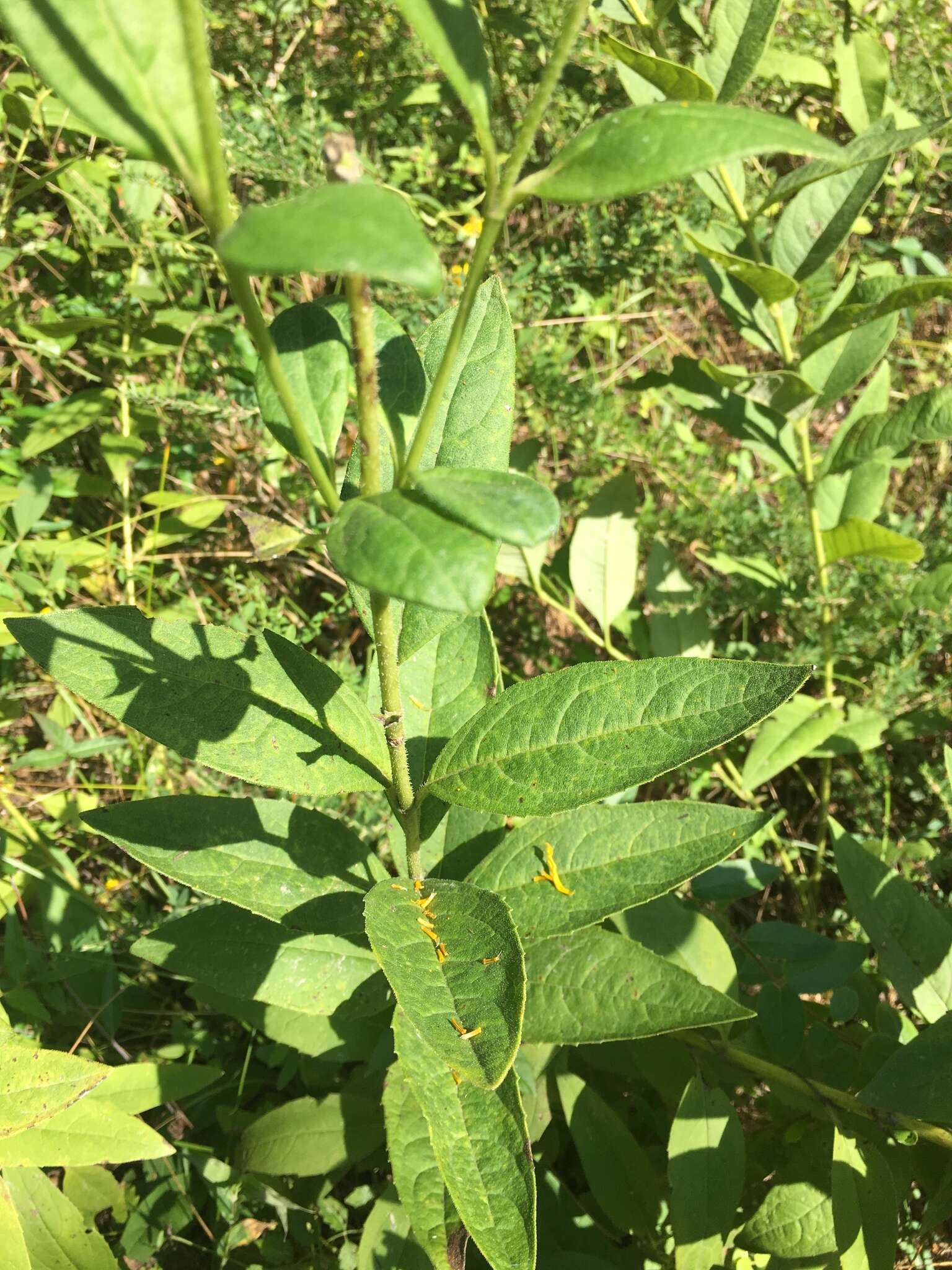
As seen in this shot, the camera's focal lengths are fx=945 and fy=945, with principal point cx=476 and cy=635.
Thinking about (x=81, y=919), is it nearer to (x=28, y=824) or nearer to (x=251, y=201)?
(x=28, y=824)

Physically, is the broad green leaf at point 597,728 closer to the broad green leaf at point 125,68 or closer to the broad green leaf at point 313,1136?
the broad green leaf at point 125,68

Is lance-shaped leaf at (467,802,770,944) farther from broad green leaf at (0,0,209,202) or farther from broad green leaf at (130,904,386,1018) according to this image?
broad green leaf at (0,0,209,202)

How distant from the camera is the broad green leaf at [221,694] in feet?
3.83

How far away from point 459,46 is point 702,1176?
158 centimetres

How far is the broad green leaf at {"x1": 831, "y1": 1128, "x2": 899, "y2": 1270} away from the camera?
142 centimetres

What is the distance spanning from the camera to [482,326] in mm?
1338

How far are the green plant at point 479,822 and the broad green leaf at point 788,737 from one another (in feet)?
0.04

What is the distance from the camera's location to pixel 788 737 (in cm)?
220

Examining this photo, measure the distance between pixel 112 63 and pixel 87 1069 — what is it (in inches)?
51.5

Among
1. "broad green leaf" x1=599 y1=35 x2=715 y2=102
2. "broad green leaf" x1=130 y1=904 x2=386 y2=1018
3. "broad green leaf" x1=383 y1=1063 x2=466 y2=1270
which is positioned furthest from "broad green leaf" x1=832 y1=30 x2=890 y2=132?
"broad green leaf" x1=383 y1=1063 x2=466 y2=1270

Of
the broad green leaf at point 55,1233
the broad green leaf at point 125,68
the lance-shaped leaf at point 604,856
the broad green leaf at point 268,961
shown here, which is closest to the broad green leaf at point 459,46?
the broad green leaf at point 125,68

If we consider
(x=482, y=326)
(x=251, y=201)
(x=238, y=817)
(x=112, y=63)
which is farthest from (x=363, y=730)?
(x=251, y=201)

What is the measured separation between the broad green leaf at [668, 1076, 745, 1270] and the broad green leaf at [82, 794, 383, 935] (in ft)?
2.16

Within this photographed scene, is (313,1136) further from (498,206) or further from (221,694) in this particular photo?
(498,206)
